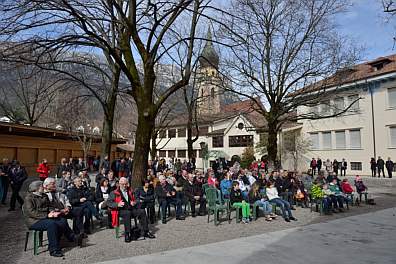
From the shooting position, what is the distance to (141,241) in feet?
24.7

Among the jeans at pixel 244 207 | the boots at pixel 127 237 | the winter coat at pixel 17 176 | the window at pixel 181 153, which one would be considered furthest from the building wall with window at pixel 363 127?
the window at pixel 181 153

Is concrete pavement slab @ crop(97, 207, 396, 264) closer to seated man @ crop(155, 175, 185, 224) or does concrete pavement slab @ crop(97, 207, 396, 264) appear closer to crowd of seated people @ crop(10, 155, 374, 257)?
crowd of seated people @ crop(10, 155, 374, 257)

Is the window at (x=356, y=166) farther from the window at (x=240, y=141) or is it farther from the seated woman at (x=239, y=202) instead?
the seated woman at (x=239, y=202)

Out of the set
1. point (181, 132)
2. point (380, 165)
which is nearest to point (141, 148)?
point (380, 165)

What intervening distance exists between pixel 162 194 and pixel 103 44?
5.52m

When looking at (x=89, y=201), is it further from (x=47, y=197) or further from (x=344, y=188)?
(x=344, y=188)

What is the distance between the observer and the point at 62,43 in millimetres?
10391

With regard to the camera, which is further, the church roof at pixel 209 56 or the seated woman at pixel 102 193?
the church roof at pixel 209 56

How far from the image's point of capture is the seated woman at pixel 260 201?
10070 mm

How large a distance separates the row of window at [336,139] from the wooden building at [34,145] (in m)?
22.8

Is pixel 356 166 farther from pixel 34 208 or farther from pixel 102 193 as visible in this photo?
pixel 34 208

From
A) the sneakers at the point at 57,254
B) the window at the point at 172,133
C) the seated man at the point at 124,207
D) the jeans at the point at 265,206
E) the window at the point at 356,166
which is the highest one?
the window at the point at 172,133

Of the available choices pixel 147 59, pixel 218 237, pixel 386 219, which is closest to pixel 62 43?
pixel 147 59

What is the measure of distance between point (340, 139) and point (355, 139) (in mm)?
1623
